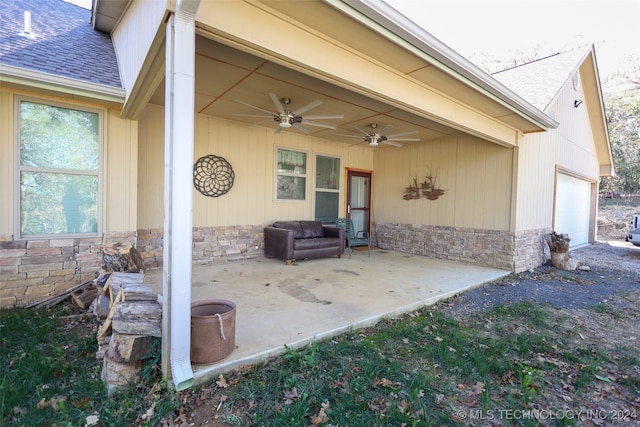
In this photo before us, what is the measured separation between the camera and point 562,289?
471cm

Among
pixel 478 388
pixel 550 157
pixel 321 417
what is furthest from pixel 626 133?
pixel 321 417

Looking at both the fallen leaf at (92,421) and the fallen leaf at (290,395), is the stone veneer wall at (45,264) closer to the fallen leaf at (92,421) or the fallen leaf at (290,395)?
the fallen leaf at (92,421)

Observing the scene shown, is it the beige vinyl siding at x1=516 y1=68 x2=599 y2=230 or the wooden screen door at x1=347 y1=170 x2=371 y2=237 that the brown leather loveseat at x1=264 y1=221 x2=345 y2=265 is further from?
the beige vinyl siding at x1=516 y1=68 x2=599 y2=230

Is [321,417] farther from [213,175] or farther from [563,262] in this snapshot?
[563,262]

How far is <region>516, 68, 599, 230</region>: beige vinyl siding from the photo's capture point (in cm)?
571

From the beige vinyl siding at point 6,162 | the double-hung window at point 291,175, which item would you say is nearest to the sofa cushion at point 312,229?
the double-hung window at point 291,175

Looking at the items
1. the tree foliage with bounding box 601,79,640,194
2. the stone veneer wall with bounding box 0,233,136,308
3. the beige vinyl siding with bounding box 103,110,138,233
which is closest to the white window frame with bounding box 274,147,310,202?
the beige vinyl siding with bounding box 103,110,138,233

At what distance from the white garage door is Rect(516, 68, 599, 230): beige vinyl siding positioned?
35 cm

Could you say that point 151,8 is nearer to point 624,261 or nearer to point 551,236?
point 551,236

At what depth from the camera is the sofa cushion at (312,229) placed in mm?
6223

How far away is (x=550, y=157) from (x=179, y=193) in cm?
755

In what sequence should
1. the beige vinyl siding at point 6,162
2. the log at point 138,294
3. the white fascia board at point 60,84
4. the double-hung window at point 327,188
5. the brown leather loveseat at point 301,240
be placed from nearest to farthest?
the log at point 138,294, the white fascia board at point 60,84, the beige vinyl siding at point 6,162, the brown leather loveseat at point 301,240, the double-hung window at point 327,188

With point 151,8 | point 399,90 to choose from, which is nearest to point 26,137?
point 151,8

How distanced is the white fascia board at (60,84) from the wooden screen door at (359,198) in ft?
17.0
